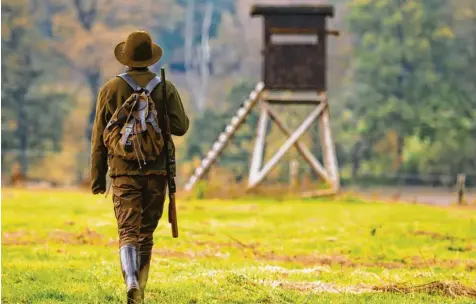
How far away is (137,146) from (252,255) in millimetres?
5266

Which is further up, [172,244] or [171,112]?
[171,112]

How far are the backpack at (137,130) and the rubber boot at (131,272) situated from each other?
2.35 ft

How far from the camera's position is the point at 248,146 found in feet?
181

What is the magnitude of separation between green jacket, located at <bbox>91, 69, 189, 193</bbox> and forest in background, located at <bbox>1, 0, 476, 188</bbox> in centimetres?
3935

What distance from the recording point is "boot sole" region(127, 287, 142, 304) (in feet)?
28.6

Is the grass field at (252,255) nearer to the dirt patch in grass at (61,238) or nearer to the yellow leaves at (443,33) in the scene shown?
the dirt patch in grass at (61,238)

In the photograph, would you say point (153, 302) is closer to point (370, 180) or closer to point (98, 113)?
point (98, 113)

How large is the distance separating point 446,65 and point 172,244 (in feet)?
140

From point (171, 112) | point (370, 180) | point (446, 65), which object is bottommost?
point (370, 180)

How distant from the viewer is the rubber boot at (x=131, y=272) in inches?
343

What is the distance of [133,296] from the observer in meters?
8.73

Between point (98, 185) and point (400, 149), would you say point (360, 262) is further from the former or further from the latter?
point (400, 149)

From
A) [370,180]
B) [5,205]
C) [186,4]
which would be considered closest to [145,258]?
[5,205]

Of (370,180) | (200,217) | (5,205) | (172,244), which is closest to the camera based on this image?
(172,244)
